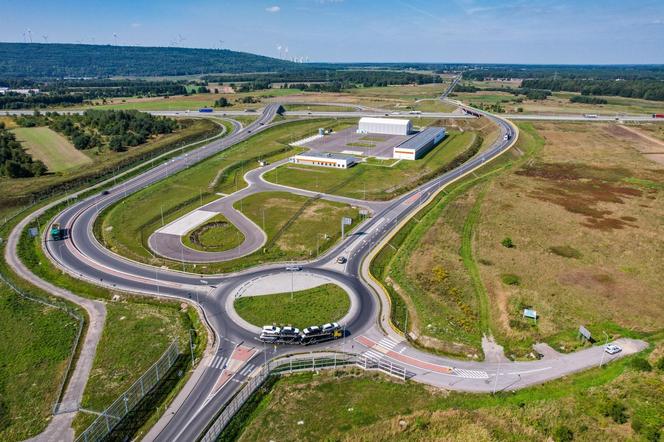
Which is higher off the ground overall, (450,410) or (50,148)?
(50,148)

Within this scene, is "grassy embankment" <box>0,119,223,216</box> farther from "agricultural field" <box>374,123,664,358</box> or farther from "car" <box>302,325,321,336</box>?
"agricultural field" <box>374,123,664,358</box>

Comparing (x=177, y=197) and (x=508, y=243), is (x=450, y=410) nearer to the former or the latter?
(x=508, y=243)

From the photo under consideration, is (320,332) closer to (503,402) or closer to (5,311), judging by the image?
A: (503,402)

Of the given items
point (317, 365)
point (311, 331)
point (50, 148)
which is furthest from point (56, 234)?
point (50, 148)

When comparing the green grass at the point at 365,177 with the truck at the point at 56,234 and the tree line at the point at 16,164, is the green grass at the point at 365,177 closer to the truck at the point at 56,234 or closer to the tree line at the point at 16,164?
the truck at the point at 56,234

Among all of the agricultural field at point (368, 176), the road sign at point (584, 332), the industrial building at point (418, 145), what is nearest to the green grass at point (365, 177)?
the agricultural field at point (368, 176)
